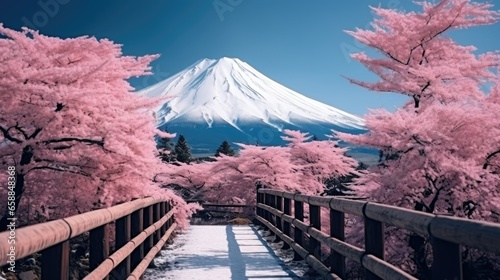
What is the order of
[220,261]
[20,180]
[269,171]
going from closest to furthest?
[20,180], [220,261], [269,171]

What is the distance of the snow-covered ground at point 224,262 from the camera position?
21.5 ft

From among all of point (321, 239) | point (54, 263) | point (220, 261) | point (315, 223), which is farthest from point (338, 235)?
point (54, 263)

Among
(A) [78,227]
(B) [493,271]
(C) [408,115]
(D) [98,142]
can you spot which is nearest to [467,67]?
(C) [408,115]

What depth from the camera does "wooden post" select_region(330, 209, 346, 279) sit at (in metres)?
5.13

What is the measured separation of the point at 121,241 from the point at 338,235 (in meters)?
2.34

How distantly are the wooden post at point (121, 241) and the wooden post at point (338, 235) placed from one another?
227 cm

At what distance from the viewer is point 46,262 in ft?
8.16

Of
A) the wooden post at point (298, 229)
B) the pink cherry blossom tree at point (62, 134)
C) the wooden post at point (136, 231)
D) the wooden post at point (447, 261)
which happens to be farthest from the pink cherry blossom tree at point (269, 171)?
the wooden post at point (447, 261)

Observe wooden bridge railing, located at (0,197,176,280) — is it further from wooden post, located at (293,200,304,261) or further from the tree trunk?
wooden post, located at (293,200,304,261)

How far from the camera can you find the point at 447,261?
102 inches

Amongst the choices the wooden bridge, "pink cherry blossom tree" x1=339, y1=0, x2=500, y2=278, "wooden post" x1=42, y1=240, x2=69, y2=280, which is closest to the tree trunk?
the wooden bridge

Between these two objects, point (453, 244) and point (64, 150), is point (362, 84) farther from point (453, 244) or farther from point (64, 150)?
point (453, 244)

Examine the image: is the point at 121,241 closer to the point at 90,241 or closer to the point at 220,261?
the point at 90,241

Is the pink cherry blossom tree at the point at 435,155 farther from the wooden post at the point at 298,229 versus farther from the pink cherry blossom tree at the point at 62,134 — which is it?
the pink cherry blossom tree at the point at 62,134
